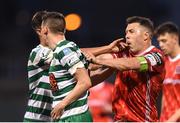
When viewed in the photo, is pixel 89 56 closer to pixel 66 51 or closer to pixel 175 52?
pixel 66 51

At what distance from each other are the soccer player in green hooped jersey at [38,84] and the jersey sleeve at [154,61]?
3.87 ft

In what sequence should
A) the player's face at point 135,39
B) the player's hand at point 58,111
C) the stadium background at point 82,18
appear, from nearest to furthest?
the player's hand at point 58,111 < the player's face at point 135,39 < the stadium background at point 82,18

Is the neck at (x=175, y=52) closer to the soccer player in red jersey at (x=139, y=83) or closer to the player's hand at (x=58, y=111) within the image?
the soccer player in red jersey at (x=139, y=83)

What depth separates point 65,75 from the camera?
302 inches

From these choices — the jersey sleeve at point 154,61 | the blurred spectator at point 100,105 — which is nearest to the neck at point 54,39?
the jersey sleeve at point 154,61

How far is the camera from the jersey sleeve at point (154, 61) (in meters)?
8.16

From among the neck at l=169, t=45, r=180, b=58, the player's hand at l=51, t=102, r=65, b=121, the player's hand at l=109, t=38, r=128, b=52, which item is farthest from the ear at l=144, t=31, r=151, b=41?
the neck at l=169, t=45, r=180, b=58

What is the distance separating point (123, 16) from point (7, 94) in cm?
594

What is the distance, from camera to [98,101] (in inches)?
483

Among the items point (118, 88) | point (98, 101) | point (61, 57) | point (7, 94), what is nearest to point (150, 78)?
point (118, 88)

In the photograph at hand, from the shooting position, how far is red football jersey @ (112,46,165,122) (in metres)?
8.25

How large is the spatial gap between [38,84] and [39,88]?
0.05 m

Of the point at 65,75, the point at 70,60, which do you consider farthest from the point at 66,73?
the point at 70,60

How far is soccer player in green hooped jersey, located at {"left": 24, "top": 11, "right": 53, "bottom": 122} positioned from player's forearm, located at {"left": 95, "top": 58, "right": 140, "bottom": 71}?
888mm
